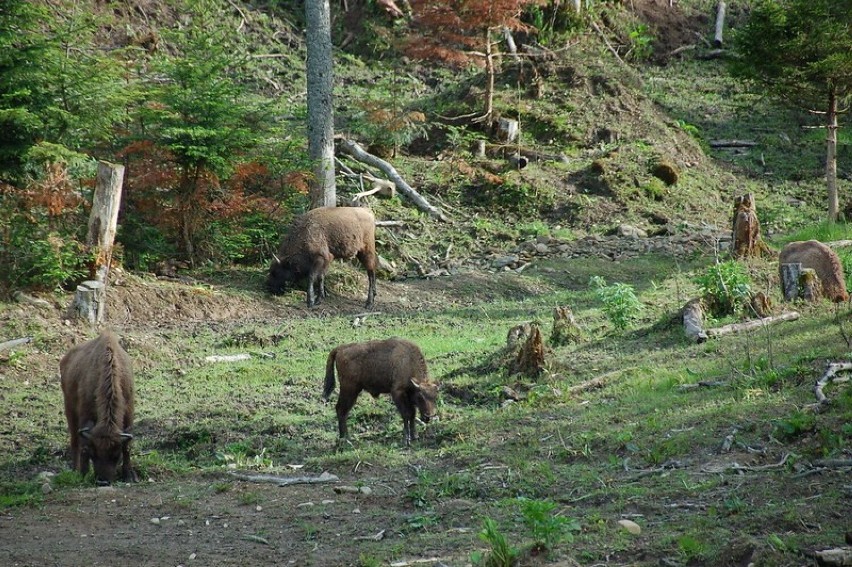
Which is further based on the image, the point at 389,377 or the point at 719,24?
the point at 719,24

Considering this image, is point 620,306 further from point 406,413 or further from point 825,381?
point 825,381

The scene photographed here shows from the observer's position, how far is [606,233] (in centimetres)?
2406

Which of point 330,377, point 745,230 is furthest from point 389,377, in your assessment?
point 745,230

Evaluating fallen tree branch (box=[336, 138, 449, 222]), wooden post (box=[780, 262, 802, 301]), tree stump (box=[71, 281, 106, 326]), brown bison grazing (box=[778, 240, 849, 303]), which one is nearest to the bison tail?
tree stump (box=[71, 281, 106, 326])

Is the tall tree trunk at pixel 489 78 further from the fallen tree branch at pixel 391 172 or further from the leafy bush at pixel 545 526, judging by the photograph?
the leafy bush at pixel 545 526

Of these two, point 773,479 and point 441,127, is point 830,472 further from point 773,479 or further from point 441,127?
point 441,127

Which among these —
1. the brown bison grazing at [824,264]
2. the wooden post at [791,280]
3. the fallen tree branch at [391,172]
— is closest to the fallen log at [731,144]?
the fallen tree branch at [391,172]

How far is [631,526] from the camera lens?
274 inches

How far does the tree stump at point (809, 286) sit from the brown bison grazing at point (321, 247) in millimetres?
7888

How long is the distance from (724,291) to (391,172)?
11.8 metres

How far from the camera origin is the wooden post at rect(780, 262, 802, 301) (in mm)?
14703

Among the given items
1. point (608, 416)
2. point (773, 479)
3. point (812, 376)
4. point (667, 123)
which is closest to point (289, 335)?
point (608, 416)

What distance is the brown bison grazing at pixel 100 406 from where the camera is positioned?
31.9 feet

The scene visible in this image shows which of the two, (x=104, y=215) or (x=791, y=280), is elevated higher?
(x=104, y=215)
